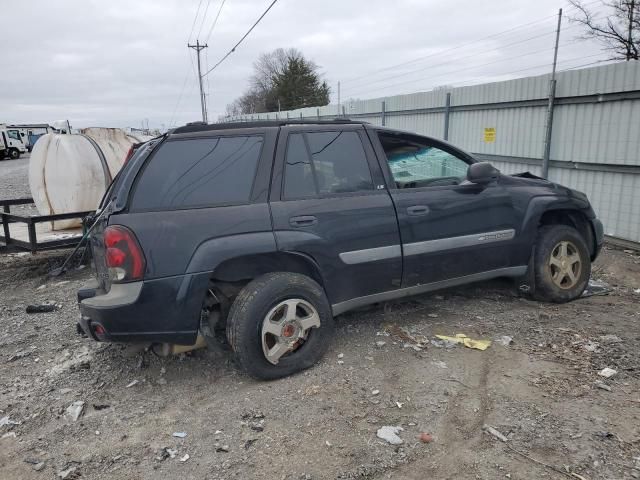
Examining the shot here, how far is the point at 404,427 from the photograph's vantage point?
2.99 metres

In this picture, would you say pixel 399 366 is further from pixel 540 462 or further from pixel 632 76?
pixel 632 76

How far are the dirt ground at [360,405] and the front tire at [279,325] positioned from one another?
142 mm

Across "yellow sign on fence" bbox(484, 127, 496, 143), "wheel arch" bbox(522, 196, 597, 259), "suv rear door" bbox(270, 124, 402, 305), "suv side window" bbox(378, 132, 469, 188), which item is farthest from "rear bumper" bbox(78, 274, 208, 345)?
"yellow sign on fence" bbox(484, 127, 496, 143)

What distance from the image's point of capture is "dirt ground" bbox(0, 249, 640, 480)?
107 inches

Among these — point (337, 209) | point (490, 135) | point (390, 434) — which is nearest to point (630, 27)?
point (490, 135)

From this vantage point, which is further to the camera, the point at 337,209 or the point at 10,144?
the point at 10,144

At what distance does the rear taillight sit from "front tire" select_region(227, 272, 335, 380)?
26.8 inches

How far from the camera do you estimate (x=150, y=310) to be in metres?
3.19

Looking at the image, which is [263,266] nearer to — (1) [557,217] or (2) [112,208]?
(2) [112,208]

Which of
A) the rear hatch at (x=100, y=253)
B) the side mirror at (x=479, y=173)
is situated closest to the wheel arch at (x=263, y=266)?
the rear hatch at (x=100, y=253)

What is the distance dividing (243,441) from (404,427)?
0.95 metres

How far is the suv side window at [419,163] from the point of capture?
4.12 m

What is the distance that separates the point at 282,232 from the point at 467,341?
→ 70.4 inches

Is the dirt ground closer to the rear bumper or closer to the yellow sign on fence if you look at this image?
the rear bumper
